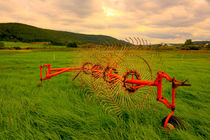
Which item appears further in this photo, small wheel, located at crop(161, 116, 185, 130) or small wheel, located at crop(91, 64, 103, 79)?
small wheel, located at crop(91, 64, 103, 79)

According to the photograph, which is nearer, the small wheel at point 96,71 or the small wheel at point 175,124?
the small wheel at point 175,124

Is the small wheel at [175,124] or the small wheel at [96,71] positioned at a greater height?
the small wheel at [96,71]

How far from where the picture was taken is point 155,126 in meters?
2.23

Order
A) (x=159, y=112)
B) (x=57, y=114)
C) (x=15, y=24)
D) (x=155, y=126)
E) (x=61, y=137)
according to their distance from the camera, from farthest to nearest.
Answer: (x=15, y=24)
(x=159, y=112)
(x=57, y=114)
(x=155, y=126)
(x=61, y=137)

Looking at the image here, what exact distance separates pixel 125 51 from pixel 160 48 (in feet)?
1.94

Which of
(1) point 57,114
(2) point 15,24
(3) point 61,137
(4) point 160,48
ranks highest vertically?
(2) point 15,24

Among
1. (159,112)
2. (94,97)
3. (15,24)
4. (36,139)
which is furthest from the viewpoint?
(15,24)

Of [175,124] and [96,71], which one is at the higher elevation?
[96,71]

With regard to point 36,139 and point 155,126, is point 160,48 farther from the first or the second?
point 36,139

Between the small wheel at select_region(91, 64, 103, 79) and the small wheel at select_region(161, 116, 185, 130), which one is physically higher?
the small wheel at select_region(91, 64, 103, 79)

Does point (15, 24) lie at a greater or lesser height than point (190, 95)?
greater

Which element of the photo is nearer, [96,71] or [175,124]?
[175,124]

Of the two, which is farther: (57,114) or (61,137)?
(57,114)

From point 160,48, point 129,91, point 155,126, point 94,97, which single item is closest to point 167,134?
point 155,126
